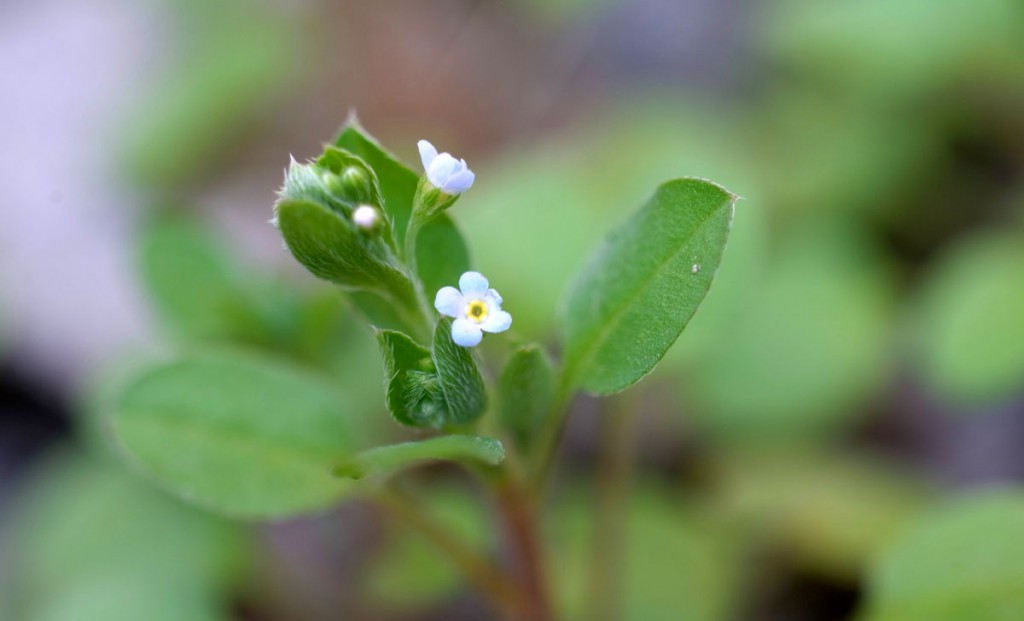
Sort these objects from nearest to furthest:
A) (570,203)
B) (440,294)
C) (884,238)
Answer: (440,294) < (570,203) < (884,238)

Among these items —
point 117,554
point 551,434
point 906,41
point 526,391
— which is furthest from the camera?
point 906,41

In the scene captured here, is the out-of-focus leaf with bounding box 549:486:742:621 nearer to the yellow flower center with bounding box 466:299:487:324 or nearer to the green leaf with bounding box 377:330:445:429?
the green leaf with bounding box 377:330:445:429

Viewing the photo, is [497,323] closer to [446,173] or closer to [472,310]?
[472,310]

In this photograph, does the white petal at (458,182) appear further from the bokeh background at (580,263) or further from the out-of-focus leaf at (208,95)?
the out-of-focus leaf at (208,95)

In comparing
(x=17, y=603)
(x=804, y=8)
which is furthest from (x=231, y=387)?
(x=804, y=8)

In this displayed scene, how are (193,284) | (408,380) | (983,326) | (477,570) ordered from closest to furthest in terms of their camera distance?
(408,380) → (477,570) → (983,326) → (193,284)

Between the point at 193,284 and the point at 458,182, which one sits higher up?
the point at 193,284

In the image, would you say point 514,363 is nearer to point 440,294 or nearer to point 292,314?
point 440,294

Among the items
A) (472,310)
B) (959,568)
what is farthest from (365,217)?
(959,568)
